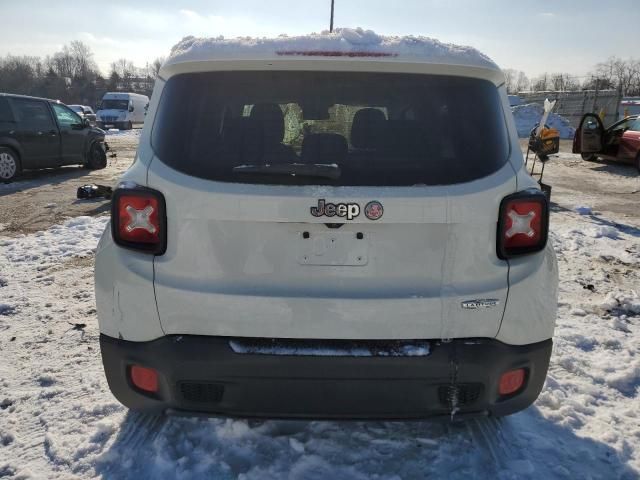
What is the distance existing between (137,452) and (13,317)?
2548 mm

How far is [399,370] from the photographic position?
204 cm

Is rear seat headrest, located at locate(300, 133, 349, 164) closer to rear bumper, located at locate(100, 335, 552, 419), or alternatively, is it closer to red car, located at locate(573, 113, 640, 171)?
rear bumper, located at locate(100, 335, 552, 419)

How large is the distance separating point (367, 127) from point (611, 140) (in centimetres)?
1642

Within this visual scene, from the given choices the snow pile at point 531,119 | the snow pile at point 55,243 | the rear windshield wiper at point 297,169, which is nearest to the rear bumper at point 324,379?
the rear windshield wiper at point 297,169

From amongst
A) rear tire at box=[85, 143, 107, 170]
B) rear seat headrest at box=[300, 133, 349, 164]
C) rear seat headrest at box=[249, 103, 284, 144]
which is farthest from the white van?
rear seat headrest at box=[300, 133, 349, 164]

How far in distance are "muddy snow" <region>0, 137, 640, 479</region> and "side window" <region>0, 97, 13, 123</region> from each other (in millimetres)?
8580

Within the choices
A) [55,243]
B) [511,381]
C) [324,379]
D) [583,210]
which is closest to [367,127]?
[324,379]

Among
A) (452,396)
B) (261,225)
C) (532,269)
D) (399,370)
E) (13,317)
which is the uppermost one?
(261,225)

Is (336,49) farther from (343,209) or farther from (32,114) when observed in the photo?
Result: (32,114)

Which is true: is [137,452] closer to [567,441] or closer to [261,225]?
[261,225]

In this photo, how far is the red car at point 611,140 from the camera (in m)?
14.7

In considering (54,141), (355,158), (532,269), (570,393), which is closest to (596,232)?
(570,393)

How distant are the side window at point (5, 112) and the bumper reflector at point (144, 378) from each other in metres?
11.3

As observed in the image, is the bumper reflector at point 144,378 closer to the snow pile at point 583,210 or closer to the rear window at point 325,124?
the rear window at point 325,124
